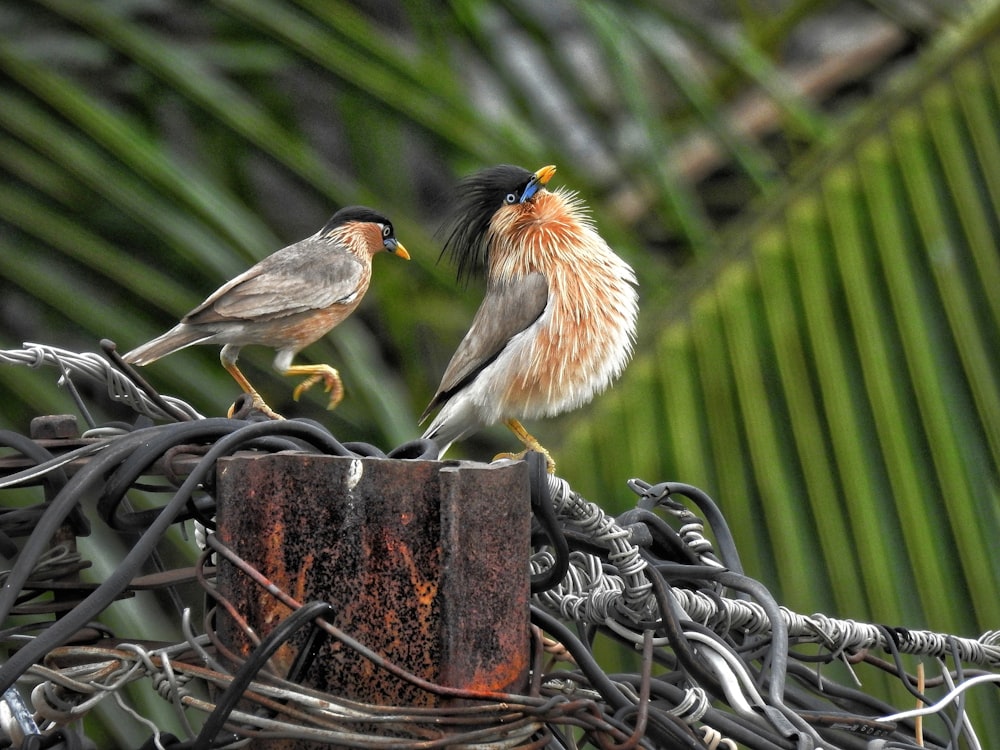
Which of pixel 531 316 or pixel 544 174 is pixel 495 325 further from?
pixel 544 174

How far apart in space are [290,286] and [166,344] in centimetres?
27

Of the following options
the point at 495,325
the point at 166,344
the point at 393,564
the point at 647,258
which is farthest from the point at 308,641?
the point at 647,258

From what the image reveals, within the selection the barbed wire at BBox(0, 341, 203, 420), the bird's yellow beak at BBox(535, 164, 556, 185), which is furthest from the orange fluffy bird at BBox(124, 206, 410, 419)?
the barbed wire at BBox(0, 341, 203, 420)

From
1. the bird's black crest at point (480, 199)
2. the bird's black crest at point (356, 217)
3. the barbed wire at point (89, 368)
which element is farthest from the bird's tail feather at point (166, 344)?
the barbed wire at point (89, 368)

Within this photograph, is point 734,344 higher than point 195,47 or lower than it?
lower

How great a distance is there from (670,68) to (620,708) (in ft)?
8.75

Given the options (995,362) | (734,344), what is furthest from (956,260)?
(734,344)

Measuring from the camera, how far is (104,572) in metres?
2.60

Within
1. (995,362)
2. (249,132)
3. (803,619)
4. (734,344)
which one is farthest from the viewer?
(249,132)

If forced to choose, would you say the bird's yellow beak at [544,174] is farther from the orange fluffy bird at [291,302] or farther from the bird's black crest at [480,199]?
the orange fluffy bird at [291,302]

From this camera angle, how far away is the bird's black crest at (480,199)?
9.64 feet

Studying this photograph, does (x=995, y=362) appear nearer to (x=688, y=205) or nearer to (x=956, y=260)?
(x=956, y=260)

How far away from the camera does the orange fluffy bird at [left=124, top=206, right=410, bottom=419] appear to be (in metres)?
2.42

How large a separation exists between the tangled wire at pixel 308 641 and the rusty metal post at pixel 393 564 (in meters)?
0.02
